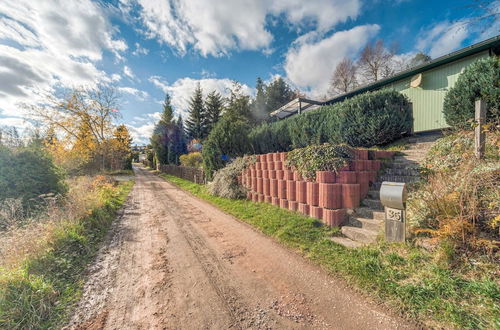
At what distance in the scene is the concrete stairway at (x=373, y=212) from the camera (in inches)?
124

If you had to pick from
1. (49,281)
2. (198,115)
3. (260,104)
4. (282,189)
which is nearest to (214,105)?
(198,115)

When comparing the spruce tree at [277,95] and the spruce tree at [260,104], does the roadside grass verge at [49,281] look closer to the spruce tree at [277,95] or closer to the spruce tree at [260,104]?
the spruce tree at [260,104]

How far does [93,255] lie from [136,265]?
1042mm

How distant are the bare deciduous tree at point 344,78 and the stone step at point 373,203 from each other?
23.9m

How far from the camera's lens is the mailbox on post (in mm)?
2604

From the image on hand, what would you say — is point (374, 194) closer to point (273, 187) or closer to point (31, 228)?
point (273, 187)

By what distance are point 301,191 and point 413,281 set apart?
2.56 m

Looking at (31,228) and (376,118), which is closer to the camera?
(31,228)

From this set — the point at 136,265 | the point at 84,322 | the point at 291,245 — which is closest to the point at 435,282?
the point at 291,245

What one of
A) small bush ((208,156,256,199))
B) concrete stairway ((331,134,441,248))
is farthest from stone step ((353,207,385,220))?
small bush ((208,156,256,199))

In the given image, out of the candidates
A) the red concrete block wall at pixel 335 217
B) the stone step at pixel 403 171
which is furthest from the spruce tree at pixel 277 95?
the red concrete block wall at pixel 335 217

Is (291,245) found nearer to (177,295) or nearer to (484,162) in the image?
(177,295)

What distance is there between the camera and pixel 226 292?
222 centimetres

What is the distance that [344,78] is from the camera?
2353cm
